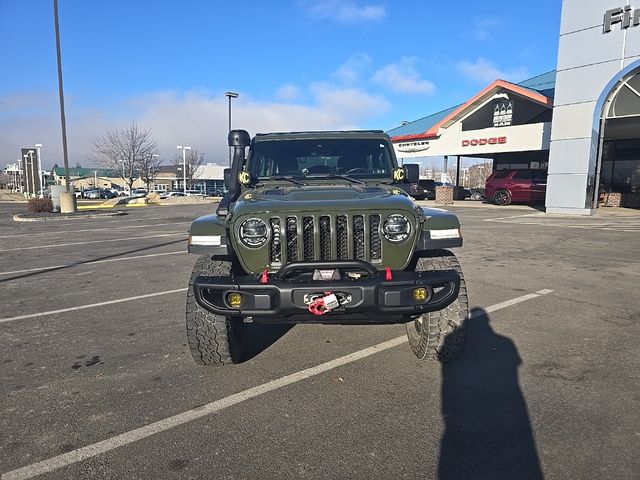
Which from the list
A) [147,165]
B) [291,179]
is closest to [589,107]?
[291,179]

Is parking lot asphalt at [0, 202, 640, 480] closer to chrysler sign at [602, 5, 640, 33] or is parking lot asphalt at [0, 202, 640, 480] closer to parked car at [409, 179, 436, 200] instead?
chrysler sign at [602, 5, 640, 33]

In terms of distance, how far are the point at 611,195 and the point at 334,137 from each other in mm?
24209

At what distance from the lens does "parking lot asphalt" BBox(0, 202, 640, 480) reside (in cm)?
228

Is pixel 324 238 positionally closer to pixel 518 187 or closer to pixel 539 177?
pixel 518 187

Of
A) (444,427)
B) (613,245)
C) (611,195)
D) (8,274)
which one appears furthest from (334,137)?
(611,195)

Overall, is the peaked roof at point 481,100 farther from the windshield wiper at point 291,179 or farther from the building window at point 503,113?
the windshield wiper at point 291,179

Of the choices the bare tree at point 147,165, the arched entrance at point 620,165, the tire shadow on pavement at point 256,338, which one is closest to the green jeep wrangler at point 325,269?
the tire shadow on pavement at point 256,338

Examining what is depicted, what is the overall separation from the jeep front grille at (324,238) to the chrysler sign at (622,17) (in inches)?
690

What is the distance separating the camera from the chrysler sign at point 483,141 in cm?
2488

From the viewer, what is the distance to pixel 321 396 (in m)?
2.97

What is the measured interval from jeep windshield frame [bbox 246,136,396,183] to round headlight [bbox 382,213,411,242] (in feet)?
4.38

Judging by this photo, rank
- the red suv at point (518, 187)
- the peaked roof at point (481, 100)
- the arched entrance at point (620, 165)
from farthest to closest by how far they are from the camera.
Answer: the red suv at point (518, 187) → the peaked roof at point (481, 100) → the arched entrance at point (620, 165)

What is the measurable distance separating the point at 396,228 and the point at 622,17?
17.6 m

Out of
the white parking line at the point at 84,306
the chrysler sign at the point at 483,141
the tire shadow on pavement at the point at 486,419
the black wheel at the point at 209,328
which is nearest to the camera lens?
the tire shadow on pavement at the point at 486,419
